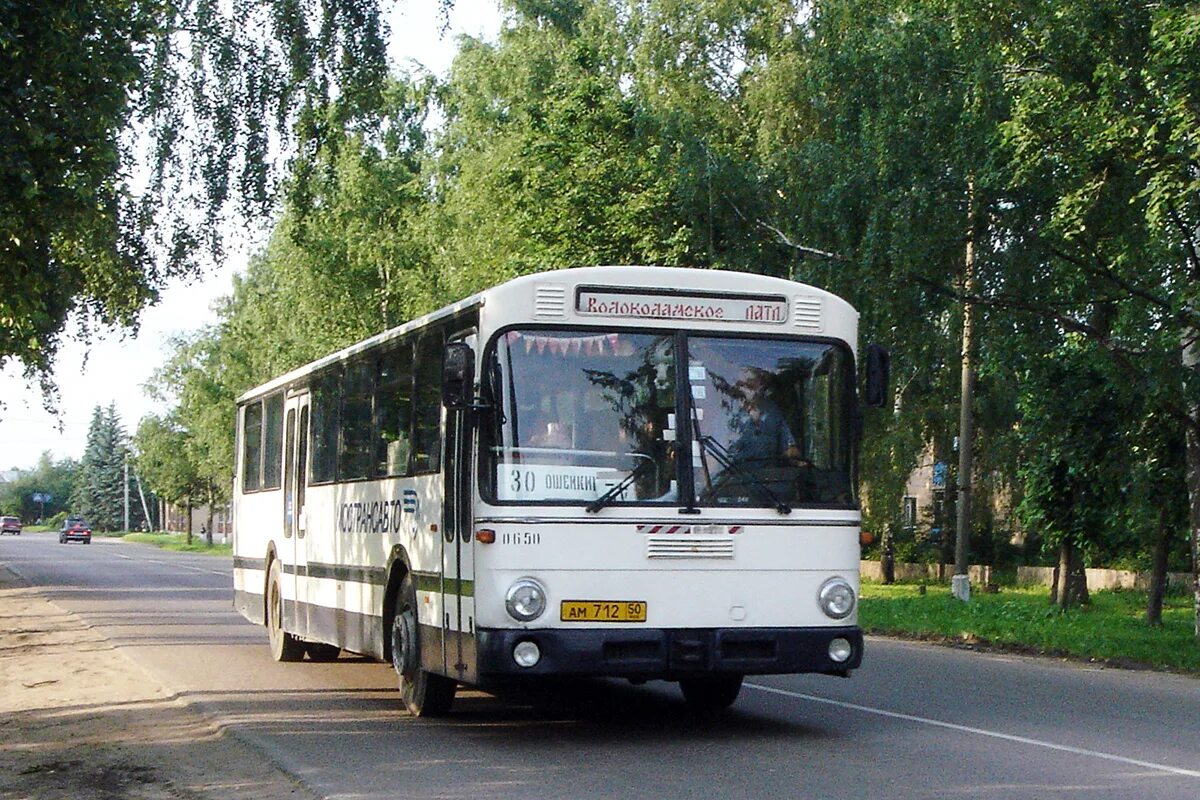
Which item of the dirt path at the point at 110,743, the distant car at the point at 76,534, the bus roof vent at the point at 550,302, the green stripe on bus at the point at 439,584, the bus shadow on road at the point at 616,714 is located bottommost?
the distant car at the point at 76,534

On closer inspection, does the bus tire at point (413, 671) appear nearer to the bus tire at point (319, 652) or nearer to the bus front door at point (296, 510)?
the bus front door at point (296, 510)

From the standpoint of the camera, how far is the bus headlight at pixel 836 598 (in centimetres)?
1144

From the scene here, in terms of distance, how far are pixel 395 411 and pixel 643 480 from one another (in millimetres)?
Answer: 3185

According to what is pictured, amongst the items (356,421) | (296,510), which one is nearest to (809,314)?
(356,421)

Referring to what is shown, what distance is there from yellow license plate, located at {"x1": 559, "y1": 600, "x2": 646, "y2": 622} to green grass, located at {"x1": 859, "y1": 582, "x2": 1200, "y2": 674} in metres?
9.58

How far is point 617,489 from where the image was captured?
11031 millimetres

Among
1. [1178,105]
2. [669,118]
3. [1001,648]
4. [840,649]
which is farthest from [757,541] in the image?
[669,118]

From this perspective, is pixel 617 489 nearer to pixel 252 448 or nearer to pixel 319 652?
pixel 319 652

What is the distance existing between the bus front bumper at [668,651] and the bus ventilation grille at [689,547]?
0.49 meters

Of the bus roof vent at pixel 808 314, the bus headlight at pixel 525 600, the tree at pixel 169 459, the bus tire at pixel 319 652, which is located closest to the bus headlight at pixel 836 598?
the bus roof vent at pixel 808 314

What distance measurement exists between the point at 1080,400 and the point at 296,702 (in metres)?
17.0

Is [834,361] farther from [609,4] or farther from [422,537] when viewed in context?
[609,4]

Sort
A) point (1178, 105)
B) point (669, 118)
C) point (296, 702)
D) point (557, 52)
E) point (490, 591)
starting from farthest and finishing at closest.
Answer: point (557, 52) < point (669, 118) < point (1178, 105) < point (296, 702) < point (490, 591)

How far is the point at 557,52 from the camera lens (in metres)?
44.2
